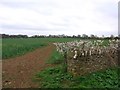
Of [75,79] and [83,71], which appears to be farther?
[83,71]

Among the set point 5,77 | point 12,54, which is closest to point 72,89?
point 5,77

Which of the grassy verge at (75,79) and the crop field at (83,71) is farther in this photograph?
the crop field at (83,71)

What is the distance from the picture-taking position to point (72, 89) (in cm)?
1211

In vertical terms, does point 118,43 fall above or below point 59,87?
above

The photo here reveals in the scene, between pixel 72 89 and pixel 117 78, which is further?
pixel 117 78

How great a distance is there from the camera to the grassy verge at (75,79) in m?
12.7

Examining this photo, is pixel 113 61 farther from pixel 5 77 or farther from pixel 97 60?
pixel 5 77

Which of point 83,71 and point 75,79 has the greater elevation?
point 83,71

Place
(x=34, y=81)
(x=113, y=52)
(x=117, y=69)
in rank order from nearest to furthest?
(x=34, y=81) → (x=117, y=69) → (x=113, y=52)

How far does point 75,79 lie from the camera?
1334 centimetres

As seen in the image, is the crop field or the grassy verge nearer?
the grassy verge

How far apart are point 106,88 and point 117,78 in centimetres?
172

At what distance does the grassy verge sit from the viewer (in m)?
12.7

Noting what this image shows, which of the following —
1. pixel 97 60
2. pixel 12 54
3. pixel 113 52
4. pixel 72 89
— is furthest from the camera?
pixel 12 54
